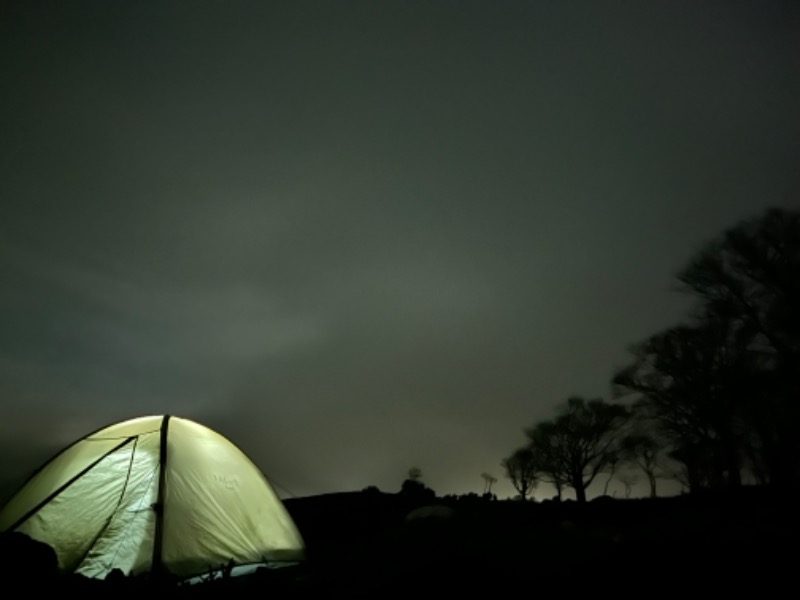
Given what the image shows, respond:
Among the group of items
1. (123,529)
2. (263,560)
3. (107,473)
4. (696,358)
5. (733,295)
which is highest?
(733,295)

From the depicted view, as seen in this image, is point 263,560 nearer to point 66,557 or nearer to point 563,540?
point 66,557

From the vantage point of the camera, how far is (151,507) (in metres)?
7.84

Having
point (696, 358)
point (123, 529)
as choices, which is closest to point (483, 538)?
point (123, 529)

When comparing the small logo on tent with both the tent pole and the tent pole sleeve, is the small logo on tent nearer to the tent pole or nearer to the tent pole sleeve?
the tent pole

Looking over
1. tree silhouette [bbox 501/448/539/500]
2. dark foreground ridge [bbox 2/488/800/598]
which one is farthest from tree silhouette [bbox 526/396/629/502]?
dark foreground ridge [bbox 2/488/800/598]

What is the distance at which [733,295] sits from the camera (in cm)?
2214

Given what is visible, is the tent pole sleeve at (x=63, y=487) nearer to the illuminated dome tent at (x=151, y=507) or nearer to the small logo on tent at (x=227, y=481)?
the illuminated dome tent at (x=151, y=507)

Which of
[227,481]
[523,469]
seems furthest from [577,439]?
[227,481]

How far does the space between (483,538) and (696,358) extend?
2400cm

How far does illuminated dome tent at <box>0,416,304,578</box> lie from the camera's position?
293 inches

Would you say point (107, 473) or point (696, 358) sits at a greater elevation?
point (696, 358)

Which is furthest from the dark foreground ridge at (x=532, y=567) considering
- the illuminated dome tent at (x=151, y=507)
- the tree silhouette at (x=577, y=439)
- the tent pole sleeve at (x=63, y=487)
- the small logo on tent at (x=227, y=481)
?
the tree silhouette at (x=577, y=439)

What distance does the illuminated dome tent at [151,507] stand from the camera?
7436mm

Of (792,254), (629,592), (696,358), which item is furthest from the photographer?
(696,358)
